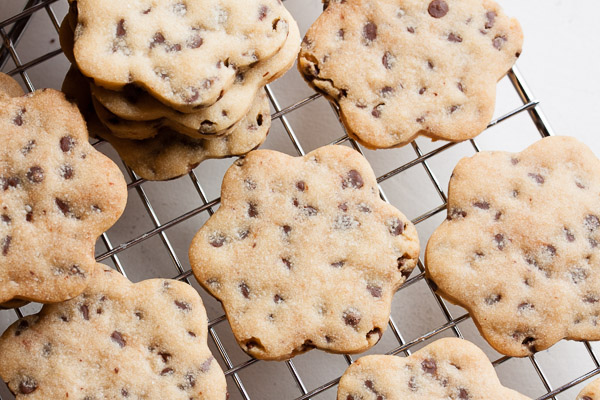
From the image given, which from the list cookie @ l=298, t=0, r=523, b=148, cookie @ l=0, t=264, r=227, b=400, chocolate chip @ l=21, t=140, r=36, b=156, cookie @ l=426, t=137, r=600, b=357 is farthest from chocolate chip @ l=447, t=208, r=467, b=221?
chocolate chip @ l=21, t=140, r=36, b=156

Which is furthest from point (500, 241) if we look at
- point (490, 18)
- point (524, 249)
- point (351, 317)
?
point (490, 18)

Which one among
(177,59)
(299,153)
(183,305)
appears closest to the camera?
(177,59)

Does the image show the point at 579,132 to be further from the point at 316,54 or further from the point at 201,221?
the point at 201,221

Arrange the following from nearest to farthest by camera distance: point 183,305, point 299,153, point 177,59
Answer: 1. point 177,59
2. point 183,305
3. point 299,153

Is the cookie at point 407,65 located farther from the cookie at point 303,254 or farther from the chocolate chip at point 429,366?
the chocolate chip at point 429,366

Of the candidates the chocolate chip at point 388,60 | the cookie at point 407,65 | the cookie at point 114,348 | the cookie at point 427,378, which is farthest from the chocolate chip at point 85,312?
the chocolate chip at point 388,60

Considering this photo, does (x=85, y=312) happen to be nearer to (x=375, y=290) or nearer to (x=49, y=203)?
(x=49, y=203)

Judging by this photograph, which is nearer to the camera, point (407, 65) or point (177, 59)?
point (177, 59)
